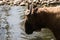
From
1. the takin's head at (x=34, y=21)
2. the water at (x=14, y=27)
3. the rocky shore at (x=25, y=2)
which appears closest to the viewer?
the takin's head at (x=34, y=21)

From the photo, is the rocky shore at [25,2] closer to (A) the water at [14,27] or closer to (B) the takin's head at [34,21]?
(A) the water at [14,27]

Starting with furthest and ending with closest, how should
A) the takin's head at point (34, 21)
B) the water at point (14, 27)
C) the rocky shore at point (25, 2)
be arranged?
the rocky shore at point (25, 2) → the water at point (14, 27) → the takin's head at point (34, 21)

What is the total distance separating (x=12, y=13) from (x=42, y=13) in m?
4.25

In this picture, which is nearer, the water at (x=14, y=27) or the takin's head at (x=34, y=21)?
the takin's head at (x=34, y=21)

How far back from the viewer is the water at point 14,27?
7.11m

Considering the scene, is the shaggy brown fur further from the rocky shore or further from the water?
the rocky shore

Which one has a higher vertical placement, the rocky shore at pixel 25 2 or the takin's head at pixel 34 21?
the takin's head at pixel 34 21

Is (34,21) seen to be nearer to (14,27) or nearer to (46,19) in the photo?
(46,19)

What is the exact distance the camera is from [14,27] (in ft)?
25.7

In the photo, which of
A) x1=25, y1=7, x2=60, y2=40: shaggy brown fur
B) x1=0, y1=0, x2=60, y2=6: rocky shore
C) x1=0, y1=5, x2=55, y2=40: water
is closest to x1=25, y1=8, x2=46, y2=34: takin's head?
x1=25, y1=7, x2=60, y2=40: shaggy brown fur

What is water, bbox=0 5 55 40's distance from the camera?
7109 millimetres

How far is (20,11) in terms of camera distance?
9258 millimetres

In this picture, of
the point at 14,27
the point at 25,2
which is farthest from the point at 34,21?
the point at 25,2

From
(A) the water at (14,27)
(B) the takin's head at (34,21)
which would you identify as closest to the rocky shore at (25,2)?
(A) the water at (14,27)
